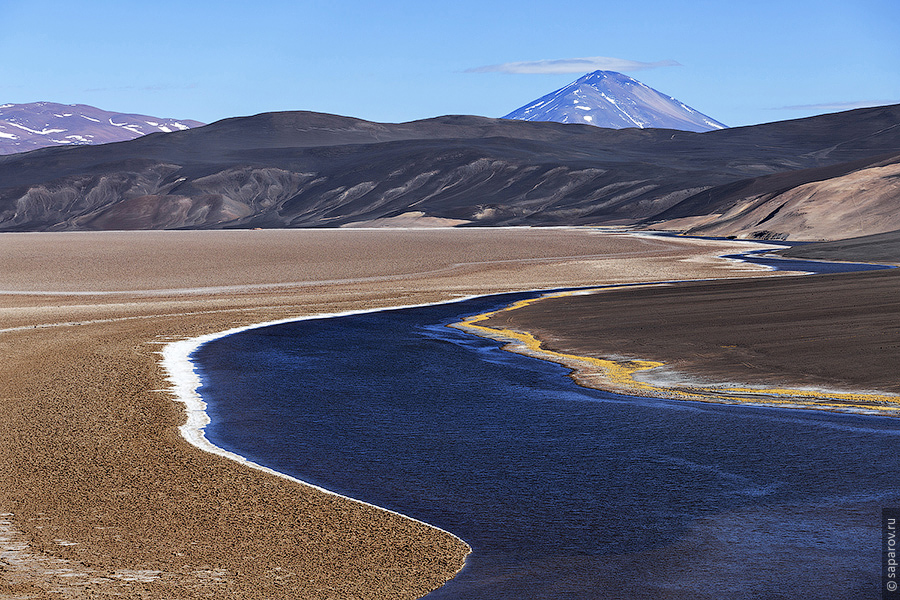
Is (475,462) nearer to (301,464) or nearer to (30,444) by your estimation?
(301,464)

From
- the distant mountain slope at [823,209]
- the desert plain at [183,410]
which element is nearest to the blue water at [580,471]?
the desert plain at [183,410]

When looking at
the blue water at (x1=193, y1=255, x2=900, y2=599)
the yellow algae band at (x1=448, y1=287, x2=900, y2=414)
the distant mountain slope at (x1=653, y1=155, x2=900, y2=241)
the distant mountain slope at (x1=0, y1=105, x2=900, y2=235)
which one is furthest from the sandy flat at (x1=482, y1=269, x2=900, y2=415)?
the distant mountain slope at (x1=0, y1=105, x2=900, y2=235)

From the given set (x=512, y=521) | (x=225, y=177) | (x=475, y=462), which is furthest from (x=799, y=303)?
(x=225, y=177)

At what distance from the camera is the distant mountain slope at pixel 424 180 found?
464 ft

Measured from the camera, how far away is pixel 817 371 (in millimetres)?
13906

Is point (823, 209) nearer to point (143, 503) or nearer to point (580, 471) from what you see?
point (580, 471)

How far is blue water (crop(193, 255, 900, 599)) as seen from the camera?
21.6 feet

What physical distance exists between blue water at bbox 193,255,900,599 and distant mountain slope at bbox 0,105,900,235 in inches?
4459

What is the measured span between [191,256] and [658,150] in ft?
495

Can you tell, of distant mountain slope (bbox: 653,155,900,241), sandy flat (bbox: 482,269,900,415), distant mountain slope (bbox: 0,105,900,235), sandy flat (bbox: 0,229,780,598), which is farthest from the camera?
distant mountain slope (bbox: 0,105,900,235)

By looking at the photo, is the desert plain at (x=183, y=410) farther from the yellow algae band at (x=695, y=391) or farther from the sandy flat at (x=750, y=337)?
the yellow algae band at (x=695, y=391)

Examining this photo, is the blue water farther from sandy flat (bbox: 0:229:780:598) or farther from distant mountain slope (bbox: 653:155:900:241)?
distant mountain slope (bbox: 653:155:900:241)

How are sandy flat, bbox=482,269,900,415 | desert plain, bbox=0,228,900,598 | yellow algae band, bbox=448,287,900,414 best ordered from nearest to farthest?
desert plain, bbox=0,228,900,598 < yellow algae band, bbox=448,287,900,414 < sandy flat, bbox=482,269,900,415

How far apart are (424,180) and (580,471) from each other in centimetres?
15893
